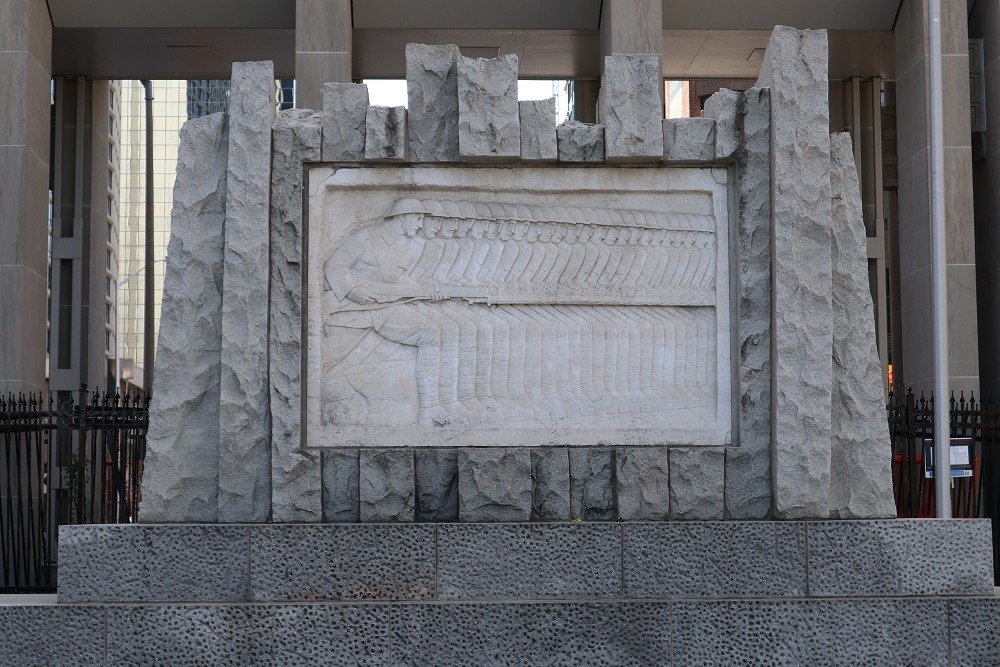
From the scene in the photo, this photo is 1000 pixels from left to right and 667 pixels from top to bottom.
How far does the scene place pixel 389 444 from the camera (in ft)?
24.8

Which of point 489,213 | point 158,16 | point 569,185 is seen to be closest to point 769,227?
point 569,185

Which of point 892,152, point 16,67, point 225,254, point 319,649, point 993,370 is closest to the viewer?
Answer: point 319,649

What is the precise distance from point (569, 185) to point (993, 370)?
10.6 metres

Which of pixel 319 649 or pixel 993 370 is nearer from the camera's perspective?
pixel 319 649

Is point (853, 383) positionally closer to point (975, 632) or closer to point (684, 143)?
point (975, 632)

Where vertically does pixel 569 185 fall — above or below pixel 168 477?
above

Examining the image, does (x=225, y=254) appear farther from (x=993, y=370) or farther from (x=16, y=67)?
(x=993, y=370)

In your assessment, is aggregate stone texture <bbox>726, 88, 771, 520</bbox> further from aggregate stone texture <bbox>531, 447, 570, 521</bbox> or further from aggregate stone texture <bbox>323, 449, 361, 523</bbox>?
aggregate stone texture <bbox>323, 449, 361, 523</bbox>

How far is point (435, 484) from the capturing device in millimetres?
7480

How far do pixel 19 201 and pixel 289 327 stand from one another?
8841mm

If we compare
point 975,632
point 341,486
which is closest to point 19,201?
point 341,486

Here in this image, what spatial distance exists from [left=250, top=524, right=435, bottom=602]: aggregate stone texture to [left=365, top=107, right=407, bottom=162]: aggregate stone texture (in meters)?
2.30

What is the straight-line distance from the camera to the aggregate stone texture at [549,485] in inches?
295

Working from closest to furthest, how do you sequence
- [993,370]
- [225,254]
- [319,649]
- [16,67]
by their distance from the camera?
[319,649] < [225,254] < [16,67] < [993,370]
